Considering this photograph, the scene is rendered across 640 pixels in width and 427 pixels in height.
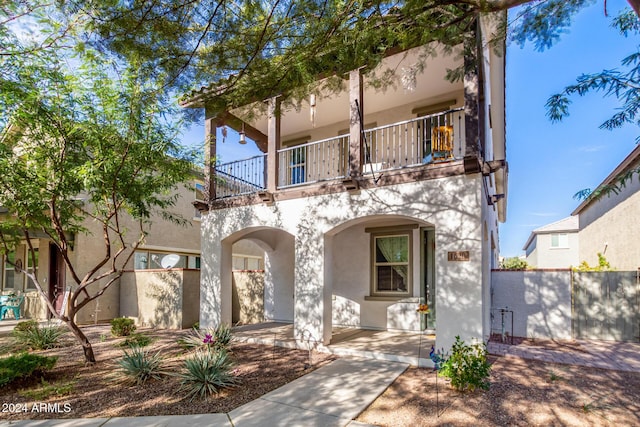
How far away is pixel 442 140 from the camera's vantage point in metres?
8.27

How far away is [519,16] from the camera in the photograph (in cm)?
453

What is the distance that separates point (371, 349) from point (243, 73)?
5494mm

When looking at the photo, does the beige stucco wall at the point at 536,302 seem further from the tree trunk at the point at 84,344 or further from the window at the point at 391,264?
the tree trunk at the point at 84,344

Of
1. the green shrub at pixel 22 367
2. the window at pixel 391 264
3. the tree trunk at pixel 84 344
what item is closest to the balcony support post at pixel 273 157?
the window at pixel 391 264

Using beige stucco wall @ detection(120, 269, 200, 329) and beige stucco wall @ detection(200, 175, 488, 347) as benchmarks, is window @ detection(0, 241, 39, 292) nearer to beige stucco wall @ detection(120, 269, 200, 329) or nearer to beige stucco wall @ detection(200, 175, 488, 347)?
beige stucco wall @ detection(120, 269, 200, 329)

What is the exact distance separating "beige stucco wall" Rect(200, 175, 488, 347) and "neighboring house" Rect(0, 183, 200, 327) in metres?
1.75

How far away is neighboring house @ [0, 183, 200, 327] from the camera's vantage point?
10797mm

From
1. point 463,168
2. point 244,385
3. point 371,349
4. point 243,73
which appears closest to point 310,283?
point 371,349

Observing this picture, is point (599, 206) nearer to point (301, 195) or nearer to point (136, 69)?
point (301, 195)

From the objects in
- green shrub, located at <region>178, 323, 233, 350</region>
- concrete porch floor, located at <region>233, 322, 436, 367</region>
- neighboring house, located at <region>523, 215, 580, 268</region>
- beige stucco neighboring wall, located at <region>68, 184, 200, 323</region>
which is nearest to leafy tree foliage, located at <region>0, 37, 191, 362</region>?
green shrub, located at <region>178, 323, 233, 350</region>

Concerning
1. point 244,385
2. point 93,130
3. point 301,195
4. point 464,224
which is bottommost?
point 244,385

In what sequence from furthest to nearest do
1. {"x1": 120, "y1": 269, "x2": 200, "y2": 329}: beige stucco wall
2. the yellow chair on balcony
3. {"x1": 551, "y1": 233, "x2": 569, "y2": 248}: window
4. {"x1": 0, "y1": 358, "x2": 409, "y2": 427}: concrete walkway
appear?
{"x1": 551, "y1": 233, "x2": 569, "y2": 248}: window
{"x1": 120, "y1": 269, "x2": 200, "y2": 329}: beige stucco wall
the yellow chair on balcony
{"x1": 0, "y1": 358, "x2": 409, "y2": 427}: concrete walkway

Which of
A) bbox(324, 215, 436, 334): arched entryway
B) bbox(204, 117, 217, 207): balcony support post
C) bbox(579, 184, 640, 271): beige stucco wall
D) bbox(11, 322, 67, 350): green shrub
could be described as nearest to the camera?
bbox(11, 322, 67, 350): green shrub

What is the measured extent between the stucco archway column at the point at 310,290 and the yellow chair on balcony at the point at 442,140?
316cm
